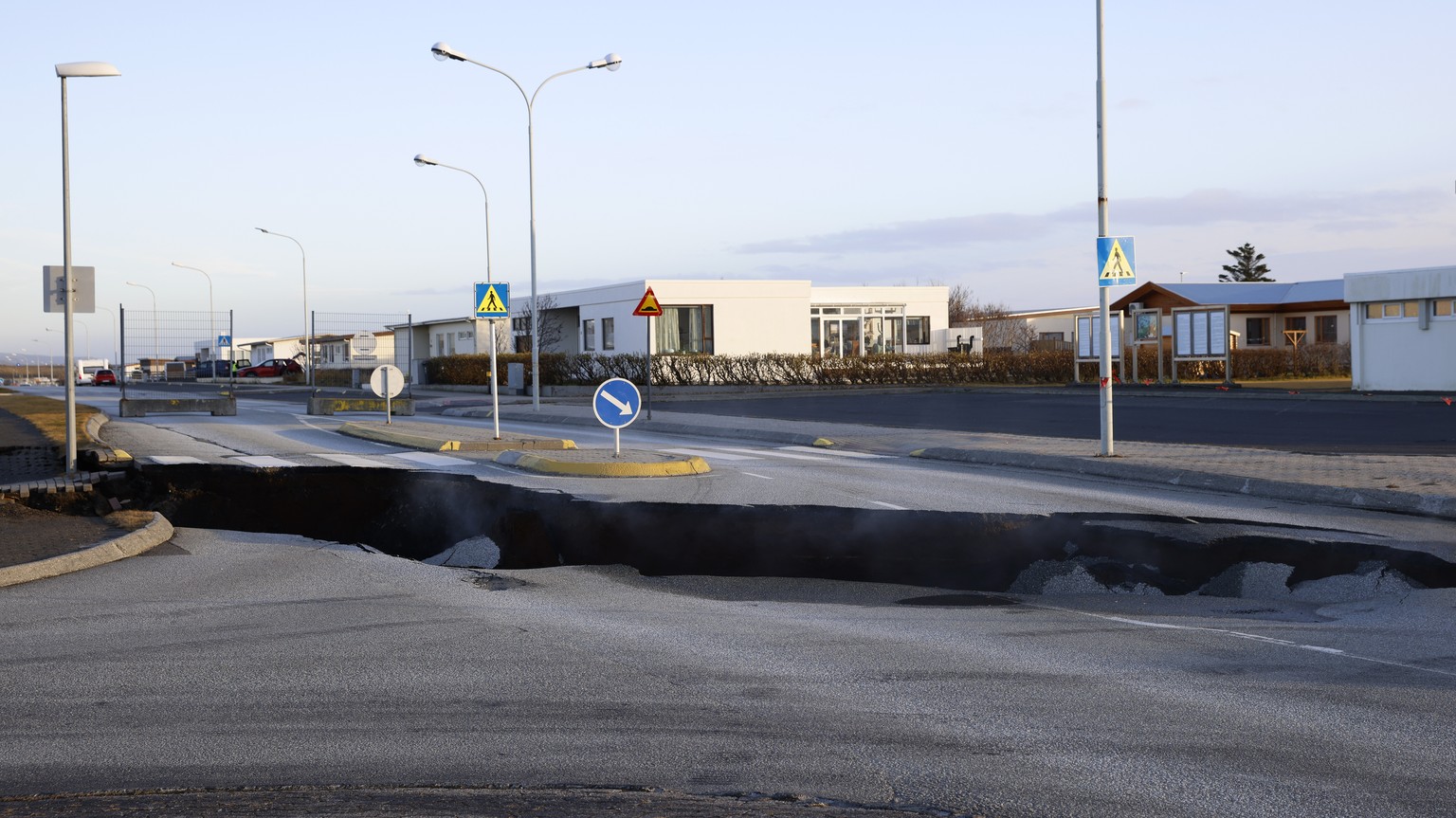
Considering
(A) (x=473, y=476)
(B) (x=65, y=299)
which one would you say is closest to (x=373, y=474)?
(A) (x=473, y=476)

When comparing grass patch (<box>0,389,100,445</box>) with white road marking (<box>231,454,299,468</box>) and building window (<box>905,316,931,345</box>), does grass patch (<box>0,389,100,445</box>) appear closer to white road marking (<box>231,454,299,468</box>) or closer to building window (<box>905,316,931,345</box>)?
white road marking (<box>231,454,299,468</box>)

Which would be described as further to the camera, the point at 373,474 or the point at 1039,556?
the point at 373,474

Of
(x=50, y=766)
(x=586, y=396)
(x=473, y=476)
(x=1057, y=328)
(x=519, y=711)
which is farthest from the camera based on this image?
(x=1057, y=328)

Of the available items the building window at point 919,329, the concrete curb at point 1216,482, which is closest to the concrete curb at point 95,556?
the concrete curb at point 1216,482

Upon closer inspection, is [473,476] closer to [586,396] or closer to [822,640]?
[822,640]

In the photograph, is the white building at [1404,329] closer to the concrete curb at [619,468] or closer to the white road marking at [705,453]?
the white road marking at [705,453]

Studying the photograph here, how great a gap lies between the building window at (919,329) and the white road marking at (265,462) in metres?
43.7

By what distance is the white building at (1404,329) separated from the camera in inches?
1227

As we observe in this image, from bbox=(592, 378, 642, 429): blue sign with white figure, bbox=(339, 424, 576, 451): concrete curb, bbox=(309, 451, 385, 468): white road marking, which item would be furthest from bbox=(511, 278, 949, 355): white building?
bbox=(592, 378, 642, 429): blue sign with white figure

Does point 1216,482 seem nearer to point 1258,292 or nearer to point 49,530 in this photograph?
point 49,530

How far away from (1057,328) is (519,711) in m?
96.6

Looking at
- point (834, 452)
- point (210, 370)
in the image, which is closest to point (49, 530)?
point (834, 452)

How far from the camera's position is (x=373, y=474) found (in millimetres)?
15852

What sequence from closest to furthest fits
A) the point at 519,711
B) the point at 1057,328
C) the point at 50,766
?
the point at 50,766 → the point at 519,711 → the point at 1057,328
